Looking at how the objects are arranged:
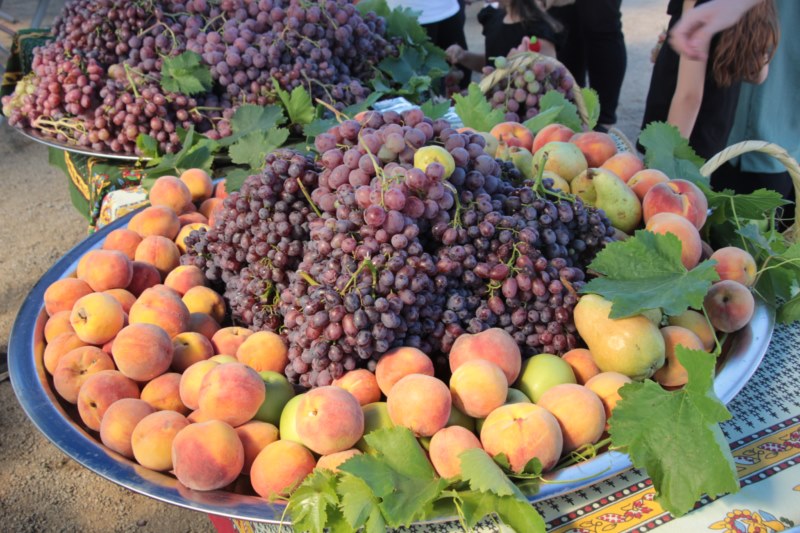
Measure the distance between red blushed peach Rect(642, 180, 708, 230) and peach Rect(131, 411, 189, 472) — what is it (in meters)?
1.02

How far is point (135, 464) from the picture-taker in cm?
97

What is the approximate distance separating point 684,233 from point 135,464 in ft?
3.55

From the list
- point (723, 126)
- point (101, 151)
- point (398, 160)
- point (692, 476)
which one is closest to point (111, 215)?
point (101, 151)

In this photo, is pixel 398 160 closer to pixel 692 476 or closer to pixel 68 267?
pixel 692 476

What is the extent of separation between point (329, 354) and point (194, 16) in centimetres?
179

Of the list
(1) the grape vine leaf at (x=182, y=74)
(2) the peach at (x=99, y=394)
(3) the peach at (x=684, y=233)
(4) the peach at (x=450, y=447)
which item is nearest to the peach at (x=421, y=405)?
(4) the peach at (x=450, y=447)

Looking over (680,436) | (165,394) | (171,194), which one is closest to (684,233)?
(680,436)

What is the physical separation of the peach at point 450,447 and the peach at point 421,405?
2cm

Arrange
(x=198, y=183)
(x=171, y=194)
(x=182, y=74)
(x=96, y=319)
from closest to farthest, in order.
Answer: (x=96, y=319), (x=171, y=194), (x=198, y=183), (x=182, y=74)

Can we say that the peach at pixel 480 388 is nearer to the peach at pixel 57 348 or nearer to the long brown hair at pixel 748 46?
the peach at pixel 57 348

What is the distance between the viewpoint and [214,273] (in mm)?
1364

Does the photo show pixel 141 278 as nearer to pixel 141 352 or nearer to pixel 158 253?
pixel 158 253

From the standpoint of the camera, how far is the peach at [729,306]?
1162 millimetres

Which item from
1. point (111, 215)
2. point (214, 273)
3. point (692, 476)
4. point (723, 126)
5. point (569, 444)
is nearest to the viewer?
→ point (692, 476)
